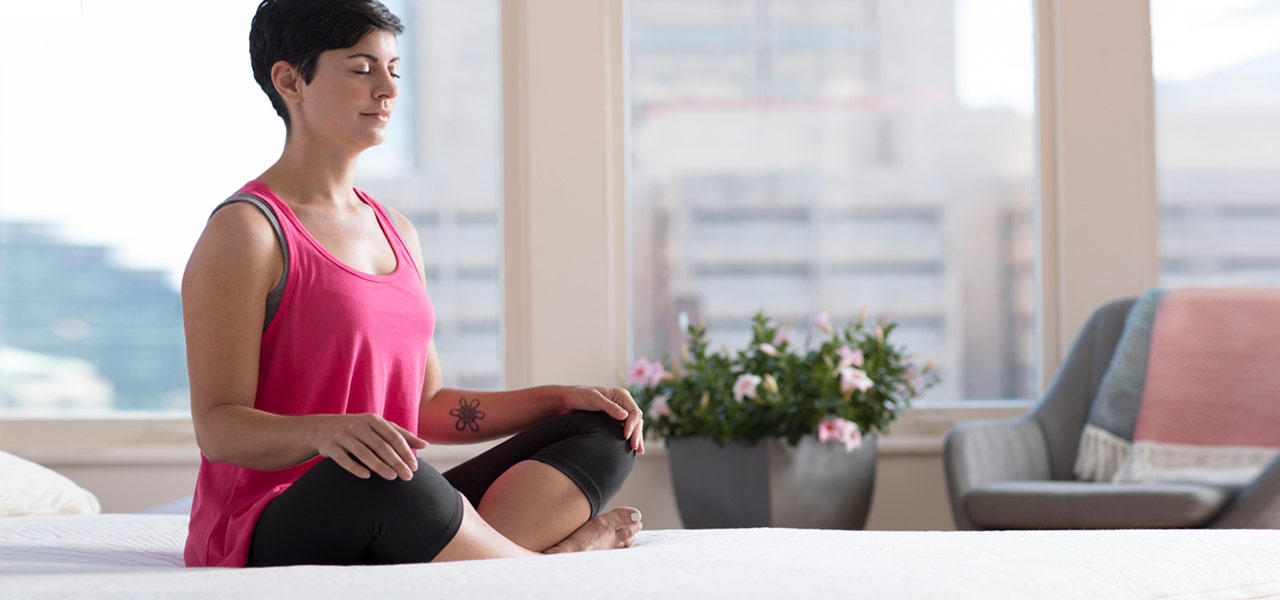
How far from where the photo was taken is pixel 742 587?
3.28 ft

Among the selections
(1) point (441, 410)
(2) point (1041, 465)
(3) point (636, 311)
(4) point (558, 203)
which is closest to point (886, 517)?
(2) point (1041, 465)

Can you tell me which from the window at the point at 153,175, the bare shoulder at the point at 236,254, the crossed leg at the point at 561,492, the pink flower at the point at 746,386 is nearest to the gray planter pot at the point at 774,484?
the pink flower at the point at 746,386

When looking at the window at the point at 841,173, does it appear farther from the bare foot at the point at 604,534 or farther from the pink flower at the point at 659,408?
the bare foot at the point at 604,534

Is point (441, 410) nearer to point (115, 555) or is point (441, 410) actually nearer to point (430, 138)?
point (115, 555)

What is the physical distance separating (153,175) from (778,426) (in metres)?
2.06

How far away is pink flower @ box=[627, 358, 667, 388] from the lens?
3303mm

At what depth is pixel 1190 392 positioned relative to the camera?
3.08 meters

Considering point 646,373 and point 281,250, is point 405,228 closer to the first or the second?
point 281,250

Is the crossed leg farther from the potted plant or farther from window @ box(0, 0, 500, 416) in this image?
window @ box(0, 0, 500, 416)

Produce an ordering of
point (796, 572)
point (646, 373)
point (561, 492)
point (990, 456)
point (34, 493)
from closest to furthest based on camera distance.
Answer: point (796, 572), point (561, 492), point (34, 493), point (990, 456), point (646, 373)

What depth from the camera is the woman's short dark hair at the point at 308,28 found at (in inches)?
60.1

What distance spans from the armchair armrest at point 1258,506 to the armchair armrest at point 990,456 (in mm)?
536

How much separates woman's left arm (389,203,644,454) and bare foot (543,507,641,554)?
0.30ft

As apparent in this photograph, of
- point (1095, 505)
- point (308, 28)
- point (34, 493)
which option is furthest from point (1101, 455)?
point (34, 493)
